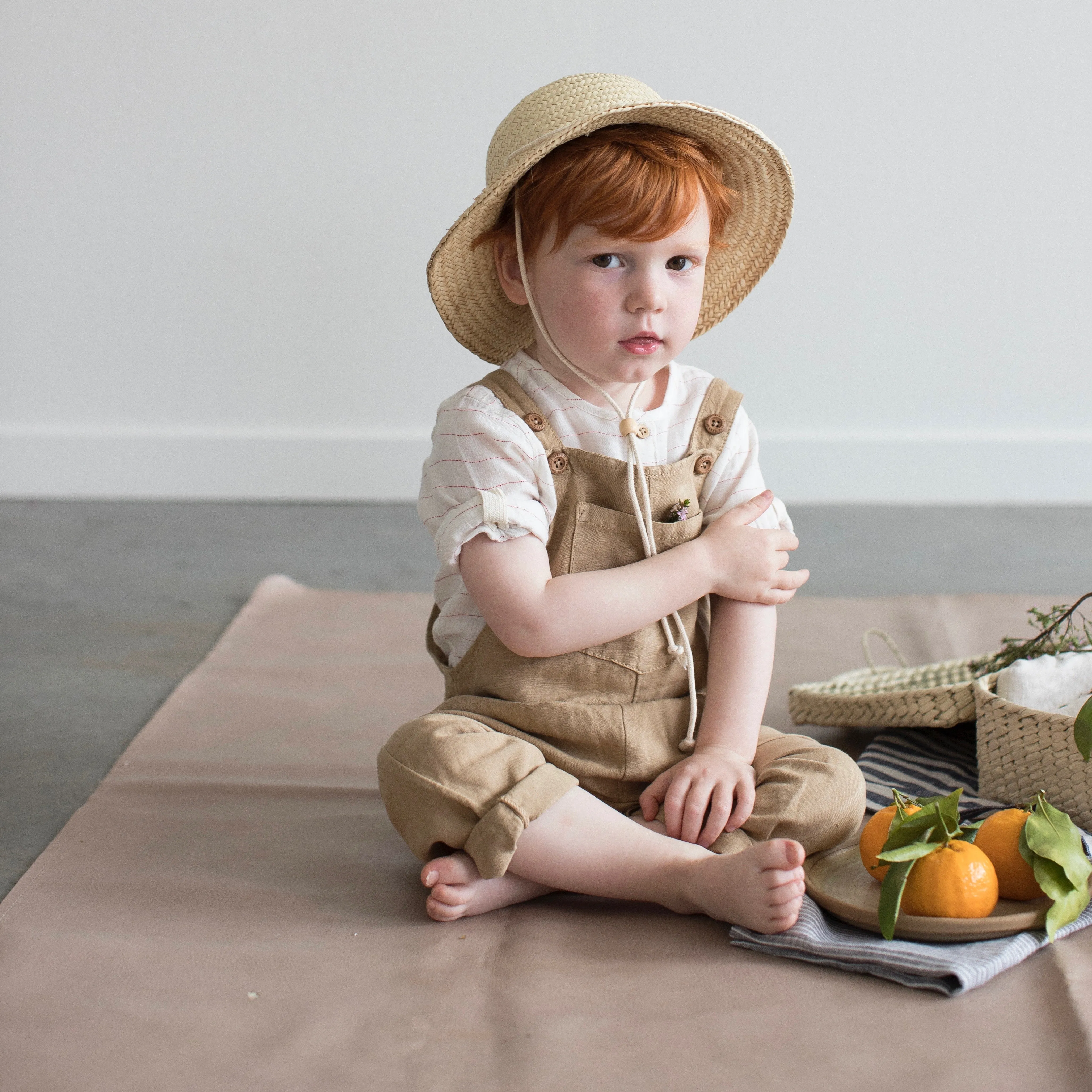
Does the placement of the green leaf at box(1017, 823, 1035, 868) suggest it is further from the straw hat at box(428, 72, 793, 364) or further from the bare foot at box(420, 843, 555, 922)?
the straw hat at box(428, 72, 793, 364)

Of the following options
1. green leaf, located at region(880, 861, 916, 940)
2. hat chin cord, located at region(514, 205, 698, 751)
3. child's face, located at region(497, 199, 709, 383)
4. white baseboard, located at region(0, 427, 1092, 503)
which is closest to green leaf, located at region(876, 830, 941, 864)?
green leaf, located at region(880, 861, 916, 940)

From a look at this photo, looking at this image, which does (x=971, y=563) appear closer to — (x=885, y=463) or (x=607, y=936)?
(x=885, y=463)

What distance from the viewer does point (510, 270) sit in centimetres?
106

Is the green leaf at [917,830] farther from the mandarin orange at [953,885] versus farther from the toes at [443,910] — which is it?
the toes at [443,910]

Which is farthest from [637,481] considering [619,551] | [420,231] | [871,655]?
[420,231]

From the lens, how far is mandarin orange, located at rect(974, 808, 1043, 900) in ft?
2.93

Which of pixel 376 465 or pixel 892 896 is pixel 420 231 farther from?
pixel 892 896

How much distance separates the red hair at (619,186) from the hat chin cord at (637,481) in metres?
0.03

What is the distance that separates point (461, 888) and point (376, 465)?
1.73 meters

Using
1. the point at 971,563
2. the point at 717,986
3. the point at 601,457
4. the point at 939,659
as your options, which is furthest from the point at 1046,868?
the point at 971,563

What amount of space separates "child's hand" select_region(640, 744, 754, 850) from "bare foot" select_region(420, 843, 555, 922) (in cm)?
13

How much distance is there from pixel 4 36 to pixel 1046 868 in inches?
96.3

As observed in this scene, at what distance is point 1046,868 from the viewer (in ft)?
2.87

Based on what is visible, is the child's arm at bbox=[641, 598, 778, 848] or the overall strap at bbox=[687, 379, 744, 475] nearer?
the child's arm at bbox=[641, 598, 778, 848]
